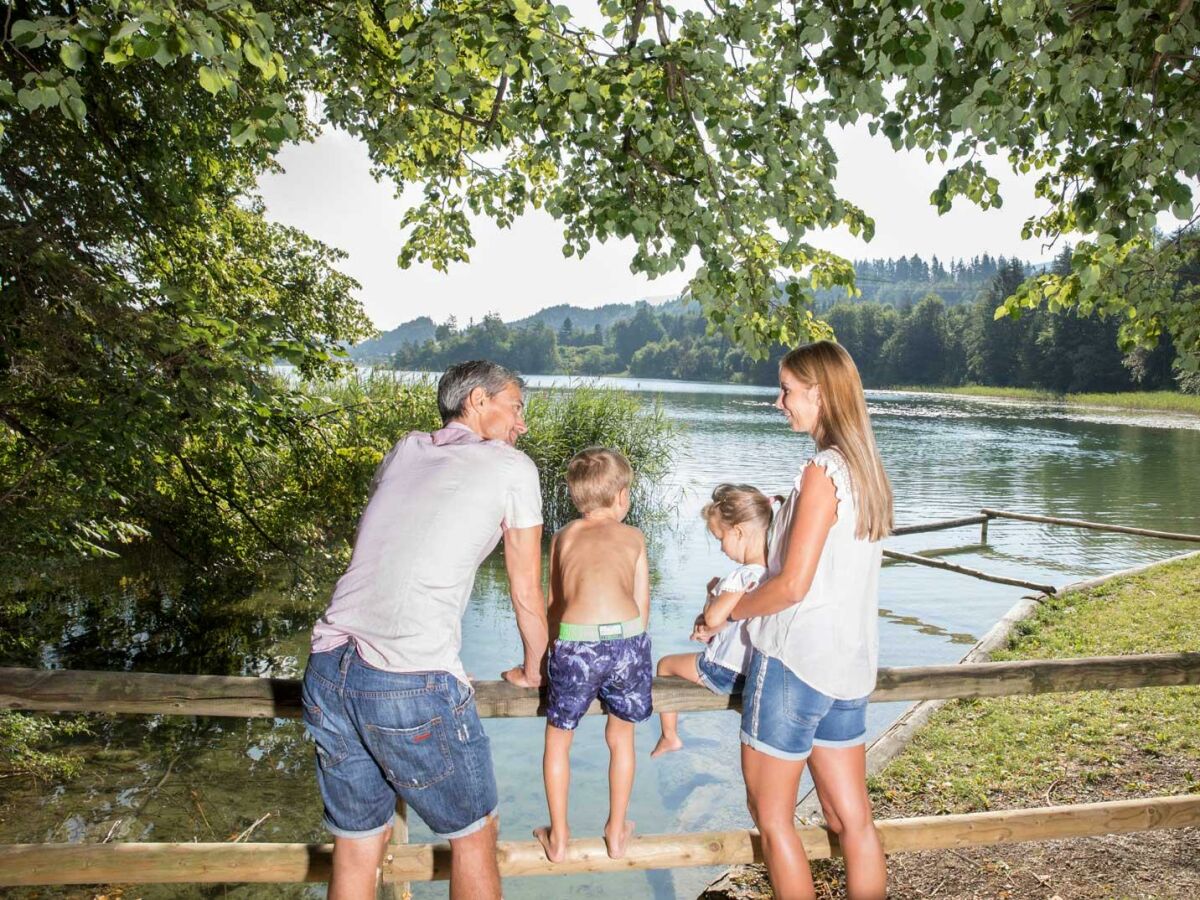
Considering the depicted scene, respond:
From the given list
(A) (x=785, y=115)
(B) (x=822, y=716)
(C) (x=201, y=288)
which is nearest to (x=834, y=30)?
(A) (x=785, y=115)

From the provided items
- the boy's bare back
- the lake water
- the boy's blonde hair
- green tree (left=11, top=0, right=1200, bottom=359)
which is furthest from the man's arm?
the lake water

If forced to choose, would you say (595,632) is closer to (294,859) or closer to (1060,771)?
(294,859)

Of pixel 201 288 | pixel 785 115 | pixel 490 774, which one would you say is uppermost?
pixel 785 115

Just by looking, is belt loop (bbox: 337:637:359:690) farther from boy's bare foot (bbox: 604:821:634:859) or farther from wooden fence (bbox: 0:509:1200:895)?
boy's bare foot (bbox: 604:821:634:859)

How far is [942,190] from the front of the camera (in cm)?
593

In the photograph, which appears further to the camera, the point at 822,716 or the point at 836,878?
the point at 836,878

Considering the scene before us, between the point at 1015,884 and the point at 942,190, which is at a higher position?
the point at 942,190

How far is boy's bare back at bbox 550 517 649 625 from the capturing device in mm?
3055

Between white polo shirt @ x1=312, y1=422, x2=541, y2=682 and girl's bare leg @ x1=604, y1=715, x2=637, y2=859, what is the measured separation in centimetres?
86

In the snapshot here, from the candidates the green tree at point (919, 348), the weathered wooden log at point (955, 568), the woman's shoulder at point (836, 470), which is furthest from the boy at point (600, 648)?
the green tree at point (919, 348)

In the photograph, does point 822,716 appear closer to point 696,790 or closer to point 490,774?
point 490,774

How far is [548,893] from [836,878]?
213cm

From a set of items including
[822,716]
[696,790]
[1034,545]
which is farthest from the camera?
[1034,545]

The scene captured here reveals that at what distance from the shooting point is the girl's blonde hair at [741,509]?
11.1ft
